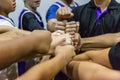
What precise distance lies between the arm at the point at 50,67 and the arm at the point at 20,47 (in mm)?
37

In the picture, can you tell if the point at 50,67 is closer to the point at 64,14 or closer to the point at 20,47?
the point at 20,47

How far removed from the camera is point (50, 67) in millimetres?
574

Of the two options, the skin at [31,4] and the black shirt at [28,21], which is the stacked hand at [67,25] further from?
the skin at [31,4]

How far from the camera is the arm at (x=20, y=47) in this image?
18.1 inches

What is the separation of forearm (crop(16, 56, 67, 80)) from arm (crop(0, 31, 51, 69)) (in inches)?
1.4

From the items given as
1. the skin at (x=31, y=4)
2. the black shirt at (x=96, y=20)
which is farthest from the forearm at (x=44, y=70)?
the skin at (x=31, y=4)

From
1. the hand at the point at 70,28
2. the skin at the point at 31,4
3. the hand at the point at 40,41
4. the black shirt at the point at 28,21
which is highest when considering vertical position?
the skin at the point at 31,4

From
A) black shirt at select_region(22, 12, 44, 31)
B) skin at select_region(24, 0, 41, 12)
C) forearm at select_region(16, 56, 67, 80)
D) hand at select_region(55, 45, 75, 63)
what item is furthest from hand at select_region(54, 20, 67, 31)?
skin at select_region(24, 0, 41, 12)

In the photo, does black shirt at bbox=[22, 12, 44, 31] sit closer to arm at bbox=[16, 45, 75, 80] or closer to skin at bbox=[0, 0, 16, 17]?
skin at bbox=[0, 0, 16, 17]

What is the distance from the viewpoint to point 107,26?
40.6 inches

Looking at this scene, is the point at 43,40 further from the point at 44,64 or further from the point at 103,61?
the point at 103,61

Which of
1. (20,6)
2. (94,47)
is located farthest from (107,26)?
(20,6)

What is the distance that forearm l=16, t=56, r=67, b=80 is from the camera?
1.71 feet

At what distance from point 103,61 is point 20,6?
63.2 inches
